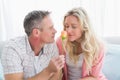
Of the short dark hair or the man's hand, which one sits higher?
the short dark hair

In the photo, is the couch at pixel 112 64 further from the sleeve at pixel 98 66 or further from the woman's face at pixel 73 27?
the woman's face at pixel 73 27

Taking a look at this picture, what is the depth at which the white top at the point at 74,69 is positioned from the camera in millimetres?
1586

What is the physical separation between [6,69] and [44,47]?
269 millimetres

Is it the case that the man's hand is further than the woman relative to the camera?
No

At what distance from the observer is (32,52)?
Answer: 154 cm

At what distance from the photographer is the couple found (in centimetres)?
146

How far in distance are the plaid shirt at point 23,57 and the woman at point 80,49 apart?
0.36 feet

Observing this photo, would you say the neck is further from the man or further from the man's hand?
the man's hand

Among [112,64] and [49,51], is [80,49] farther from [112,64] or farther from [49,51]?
[112,64]

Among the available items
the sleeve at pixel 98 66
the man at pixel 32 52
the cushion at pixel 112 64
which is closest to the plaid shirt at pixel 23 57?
the man at pixel 32 52

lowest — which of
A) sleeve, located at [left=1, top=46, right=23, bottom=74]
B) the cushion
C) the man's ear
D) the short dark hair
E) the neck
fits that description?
the cushion

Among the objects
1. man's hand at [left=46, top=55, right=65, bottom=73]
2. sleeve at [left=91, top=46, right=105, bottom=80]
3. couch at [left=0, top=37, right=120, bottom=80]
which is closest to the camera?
man's hand at [left=46, top=55, right=65, bottom=73]

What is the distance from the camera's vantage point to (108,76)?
1.83 meters

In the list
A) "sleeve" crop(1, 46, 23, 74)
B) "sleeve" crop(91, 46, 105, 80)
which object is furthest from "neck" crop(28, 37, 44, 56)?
"sleeve" crop(91, 46, 105, 80)
